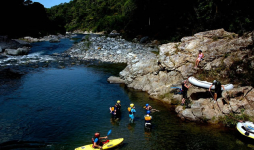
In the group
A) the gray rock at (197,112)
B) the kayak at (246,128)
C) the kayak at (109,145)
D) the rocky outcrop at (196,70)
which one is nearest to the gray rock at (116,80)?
the rocky outcrop at (196,70)

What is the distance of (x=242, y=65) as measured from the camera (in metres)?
16.7

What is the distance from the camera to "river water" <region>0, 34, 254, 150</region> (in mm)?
12086

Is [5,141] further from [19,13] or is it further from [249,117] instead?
[19,13]

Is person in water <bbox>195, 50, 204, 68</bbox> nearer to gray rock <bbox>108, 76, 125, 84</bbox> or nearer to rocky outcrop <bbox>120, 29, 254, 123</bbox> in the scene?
rocky outcrop <bbox>120, 29, 254, 123</bbox>

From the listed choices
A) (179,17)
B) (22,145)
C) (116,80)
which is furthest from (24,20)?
(22,145)

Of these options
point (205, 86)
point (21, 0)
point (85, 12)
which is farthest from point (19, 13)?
point (205, 86)

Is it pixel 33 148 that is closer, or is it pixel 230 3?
pixel 33 148

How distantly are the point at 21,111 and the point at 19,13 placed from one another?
2483 inches

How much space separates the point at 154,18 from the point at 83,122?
152 ft

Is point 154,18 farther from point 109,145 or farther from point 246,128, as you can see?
point 109,145

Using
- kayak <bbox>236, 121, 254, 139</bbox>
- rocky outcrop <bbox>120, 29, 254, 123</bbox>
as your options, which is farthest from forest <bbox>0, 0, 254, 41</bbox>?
kayak <bbox>236, 121, 254, 139</bbox>

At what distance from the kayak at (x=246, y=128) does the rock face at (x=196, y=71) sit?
1.12m

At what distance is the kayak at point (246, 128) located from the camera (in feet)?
39.0

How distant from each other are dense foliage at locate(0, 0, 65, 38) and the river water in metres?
44.9
